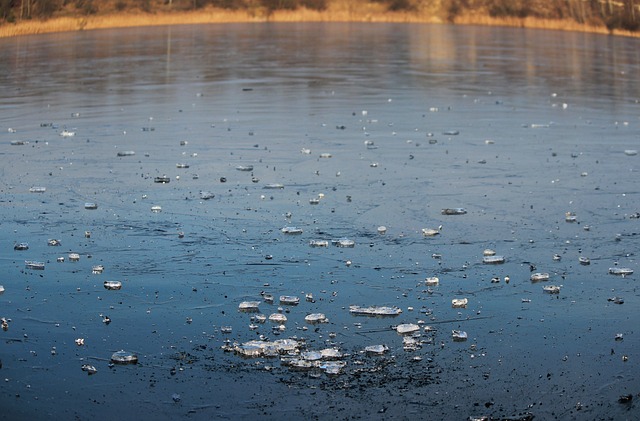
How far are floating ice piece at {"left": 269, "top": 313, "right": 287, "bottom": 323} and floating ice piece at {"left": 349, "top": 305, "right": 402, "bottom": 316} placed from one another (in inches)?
24.4

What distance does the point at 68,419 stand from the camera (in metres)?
7.83

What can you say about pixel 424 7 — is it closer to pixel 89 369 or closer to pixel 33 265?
pixel 33 265

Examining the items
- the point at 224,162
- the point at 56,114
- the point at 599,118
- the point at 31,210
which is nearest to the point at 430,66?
the point at 599,118

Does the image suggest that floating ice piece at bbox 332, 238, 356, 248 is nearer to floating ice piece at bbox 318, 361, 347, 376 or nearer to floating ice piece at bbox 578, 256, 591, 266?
floating ice piece at bbox 578, 256, 591, 266

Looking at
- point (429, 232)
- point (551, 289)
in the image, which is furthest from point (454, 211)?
point (551, 289)

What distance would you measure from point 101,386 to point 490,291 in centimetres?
394

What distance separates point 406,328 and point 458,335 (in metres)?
0.44

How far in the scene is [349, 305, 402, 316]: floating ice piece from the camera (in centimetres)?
995

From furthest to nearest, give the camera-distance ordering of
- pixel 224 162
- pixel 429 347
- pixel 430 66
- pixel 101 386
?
pixel 430 66
pixel 224 162
pixel 429 347
pixel 101 386

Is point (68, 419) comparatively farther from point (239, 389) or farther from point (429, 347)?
point (429, 347)

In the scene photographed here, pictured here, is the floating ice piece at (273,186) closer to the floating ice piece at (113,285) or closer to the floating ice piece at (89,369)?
the floating ice piece at (113,285)

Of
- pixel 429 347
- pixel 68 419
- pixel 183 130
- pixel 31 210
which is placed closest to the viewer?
pixel 68 419

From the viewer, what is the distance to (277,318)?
9766mm

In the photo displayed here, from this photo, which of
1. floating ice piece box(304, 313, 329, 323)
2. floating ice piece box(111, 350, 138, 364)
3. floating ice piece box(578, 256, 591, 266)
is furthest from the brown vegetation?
floating ice piece box(111, 350, 138, 364)
